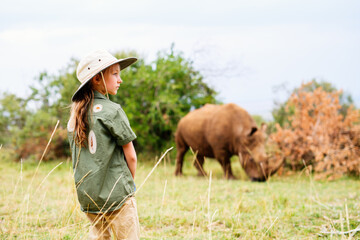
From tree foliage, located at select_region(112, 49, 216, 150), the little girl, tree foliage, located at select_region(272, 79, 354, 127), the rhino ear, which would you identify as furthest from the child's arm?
tree foliage, located at select_region(272, 79, 354, 127)

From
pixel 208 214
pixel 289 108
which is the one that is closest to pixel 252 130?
pixel 208 214

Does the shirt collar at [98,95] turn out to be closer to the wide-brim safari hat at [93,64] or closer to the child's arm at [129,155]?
the wide-brim safari hat at [93,64]

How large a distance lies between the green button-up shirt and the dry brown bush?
20.2 feet

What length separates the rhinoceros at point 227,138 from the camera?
8.13 metres

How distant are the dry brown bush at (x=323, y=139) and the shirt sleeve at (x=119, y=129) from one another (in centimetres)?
619

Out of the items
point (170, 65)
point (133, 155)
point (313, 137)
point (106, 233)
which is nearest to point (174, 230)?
point (106, 233)

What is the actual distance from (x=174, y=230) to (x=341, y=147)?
6037 mm

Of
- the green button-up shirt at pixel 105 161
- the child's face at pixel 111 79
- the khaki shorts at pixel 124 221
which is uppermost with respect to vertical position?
the child's face at pixel 111 79

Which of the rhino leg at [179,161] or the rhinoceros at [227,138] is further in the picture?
the rhino leg at [179,161]

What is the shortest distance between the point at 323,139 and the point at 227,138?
88.4 inches

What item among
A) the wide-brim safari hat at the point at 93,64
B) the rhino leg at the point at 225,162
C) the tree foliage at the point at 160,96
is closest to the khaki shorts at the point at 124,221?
the wide-brim safari hat at the point at 93,64

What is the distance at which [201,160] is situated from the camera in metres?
10.1

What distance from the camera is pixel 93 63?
2639 mm

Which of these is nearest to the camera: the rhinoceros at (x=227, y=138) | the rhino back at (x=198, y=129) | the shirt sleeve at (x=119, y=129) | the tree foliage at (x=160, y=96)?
the shirt sleeve at (x=119, y=129)
